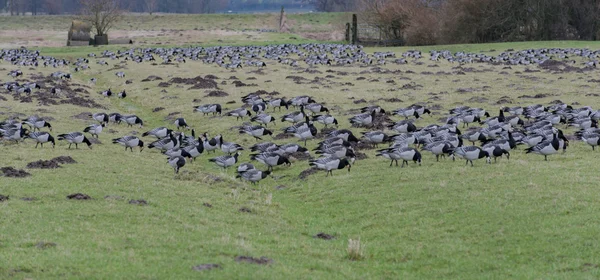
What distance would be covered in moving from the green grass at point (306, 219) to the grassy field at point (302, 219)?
0.05m

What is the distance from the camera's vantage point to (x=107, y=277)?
42.3 ft

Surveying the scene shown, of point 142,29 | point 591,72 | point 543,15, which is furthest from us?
point 142,29

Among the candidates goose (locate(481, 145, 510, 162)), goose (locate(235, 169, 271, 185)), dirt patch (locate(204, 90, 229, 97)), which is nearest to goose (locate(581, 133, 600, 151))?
goose (locate(481, 145, 510, 162))

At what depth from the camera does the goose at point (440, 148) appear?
24.7 metres

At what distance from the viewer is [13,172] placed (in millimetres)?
22266

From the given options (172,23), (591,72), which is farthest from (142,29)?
(591,72)

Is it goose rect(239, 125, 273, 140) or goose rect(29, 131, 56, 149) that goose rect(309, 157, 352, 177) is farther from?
goose rect(29, 131, 56, 149)

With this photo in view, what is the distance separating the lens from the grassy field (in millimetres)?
14172

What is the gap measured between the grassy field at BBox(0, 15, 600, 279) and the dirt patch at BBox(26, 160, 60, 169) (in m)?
0.43

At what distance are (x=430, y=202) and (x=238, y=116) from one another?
18.3 metres

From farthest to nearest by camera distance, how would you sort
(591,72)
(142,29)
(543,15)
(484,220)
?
(142,29)
(543,15)
(591,72)
(484,220)

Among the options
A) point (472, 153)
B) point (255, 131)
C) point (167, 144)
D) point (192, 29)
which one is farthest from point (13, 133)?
point (192, 29)

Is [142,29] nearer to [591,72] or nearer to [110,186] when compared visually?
[591,72]

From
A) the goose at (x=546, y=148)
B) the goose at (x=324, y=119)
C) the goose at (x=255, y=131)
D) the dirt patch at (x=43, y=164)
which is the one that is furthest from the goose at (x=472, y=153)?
the dirt patch at (x=43, y=164)
